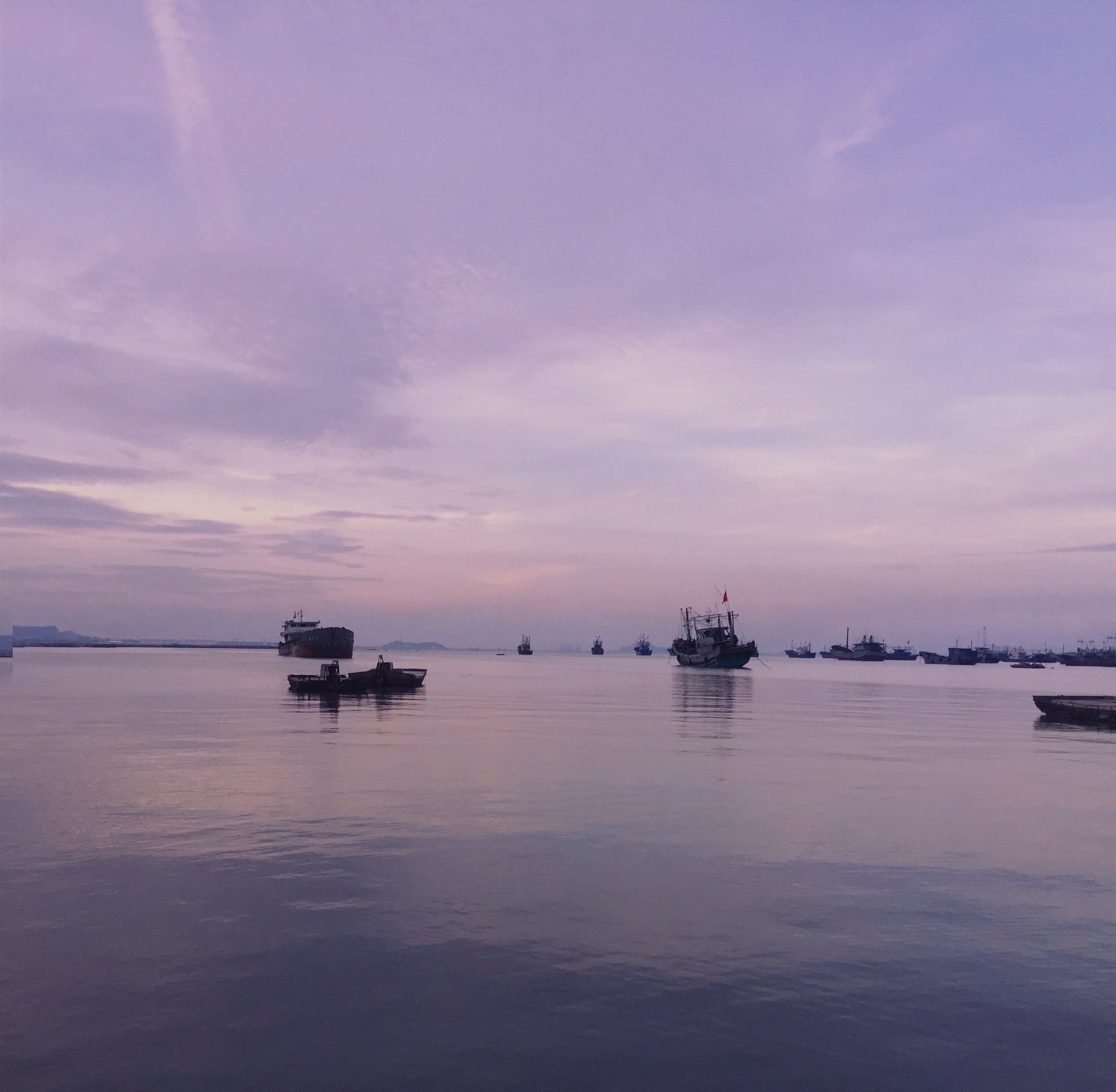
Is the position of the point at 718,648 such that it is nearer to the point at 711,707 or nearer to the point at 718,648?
the point at 718,648

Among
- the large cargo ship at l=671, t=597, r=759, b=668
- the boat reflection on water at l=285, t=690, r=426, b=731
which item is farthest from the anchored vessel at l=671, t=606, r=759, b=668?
the boat reflection on water at l=285, t=690, r=426, b=731

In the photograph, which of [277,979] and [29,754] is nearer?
[277,979]

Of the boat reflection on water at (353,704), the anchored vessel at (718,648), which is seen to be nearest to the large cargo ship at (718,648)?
the anchored vessel at (718,648)

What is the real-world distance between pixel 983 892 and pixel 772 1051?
32.3 feet

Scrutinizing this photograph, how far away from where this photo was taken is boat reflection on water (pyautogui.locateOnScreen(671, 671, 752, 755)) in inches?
1998

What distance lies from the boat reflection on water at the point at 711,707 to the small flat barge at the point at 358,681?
93.4 ft

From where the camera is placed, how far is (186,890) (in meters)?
18.0

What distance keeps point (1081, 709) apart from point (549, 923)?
65.6 meters

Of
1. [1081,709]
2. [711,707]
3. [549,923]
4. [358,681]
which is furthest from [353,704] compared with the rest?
[1081,709]

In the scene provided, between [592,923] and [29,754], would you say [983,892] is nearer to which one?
[592,923]

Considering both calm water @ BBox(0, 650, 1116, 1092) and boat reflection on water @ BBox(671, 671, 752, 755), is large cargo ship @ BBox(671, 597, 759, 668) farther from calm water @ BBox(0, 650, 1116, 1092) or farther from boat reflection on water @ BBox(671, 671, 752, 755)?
calm water @ BBox(0, 650, 1116, 1092)

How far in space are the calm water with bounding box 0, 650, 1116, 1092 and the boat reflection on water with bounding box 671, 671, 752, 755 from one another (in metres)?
11.7

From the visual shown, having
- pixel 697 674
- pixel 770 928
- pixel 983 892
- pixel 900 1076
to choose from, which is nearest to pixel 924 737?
pixel 983 892

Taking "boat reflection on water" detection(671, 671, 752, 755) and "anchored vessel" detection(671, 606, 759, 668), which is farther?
"anchored vessel" detection(671, 606, 759, 668)
